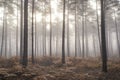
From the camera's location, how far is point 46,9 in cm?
3284

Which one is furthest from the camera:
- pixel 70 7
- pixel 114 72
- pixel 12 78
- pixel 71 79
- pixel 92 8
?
pixel 92 8

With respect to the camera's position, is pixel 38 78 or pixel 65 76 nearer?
pixel 38 78

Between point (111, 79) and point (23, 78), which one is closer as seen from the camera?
point (23, 78)

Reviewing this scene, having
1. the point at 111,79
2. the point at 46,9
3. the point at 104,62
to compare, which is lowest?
the point at 111,79

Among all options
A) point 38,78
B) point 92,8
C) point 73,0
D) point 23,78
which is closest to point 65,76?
point 38,78

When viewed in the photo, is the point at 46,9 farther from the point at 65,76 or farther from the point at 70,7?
the point at 65,76

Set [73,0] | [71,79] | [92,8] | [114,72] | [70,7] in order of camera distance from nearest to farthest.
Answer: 1. [71,79]
2. [114,72]
3. [73,0]
4. [70,7]
5. [92,8]

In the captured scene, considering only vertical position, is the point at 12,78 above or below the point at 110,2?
below

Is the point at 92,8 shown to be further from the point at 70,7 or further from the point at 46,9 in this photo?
the point at 46,9

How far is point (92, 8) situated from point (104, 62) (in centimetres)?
2578

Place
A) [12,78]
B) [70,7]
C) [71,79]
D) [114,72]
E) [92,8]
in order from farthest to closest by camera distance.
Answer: [92,8]
[70,7]
[114,72]
[71,79]
[12,78]

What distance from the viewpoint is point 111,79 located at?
13.5 meters

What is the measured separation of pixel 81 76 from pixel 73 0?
18881 millimetres

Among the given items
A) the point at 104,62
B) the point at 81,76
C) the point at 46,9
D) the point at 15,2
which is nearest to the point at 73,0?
the point at 46,9
